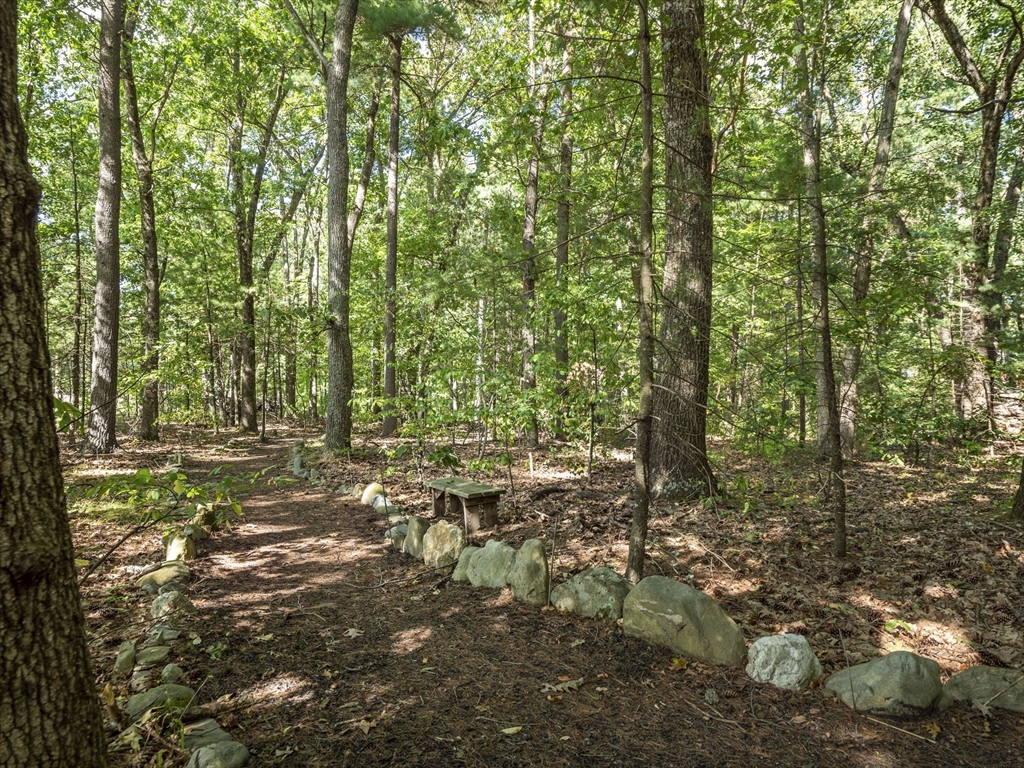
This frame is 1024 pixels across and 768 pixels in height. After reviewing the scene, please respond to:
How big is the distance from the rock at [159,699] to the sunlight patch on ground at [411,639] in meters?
1.29

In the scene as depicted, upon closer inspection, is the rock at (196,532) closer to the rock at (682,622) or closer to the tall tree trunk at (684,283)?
the rock at (682,622)

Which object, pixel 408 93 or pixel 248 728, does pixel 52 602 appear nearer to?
pixel 248 728

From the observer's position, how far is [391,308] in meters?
11.9

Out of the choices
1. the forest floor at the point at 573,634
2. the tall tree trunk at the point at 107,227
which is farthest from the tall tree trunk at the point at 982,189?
the tall tree trunk at the point at 107,227

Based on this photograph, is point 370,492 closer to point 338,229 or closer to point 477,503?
point 477,503

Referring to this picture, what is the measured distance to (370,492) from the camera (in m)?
7.70

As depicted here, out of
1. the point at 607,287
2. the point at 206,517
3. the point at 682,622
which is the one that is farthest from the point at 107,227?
the point at 682,622

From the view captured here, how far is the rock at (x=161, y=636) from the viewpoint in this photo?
347cm

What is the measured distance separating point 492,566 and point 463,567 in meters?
0.37

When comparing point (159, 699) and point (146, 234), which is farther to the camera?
point (146, 234)

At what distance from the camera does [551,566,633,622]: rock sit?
13.0ft

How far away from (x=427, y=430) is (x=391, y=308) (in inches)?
210

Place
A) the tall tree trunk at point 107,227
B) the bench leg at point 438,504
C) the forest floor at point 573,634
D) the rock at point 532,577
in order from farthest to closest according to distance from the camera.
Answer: the tall tree trunk at point 107,227 → the bench leg at point 438,504 → the rock at point 532,577 → the forest floor at point 573,634

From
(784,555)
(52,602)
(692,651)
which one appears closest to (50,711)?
(52,602)
